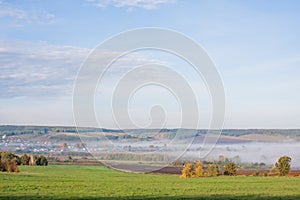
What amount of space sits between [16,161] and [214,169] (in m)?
25.0

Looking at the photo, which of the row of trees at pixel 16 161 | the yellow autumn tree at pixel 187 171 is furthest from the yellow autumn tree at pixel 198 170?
the row of trees at pixel 16 161

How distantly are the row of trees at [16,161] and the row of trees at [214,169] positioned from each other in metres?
19.0

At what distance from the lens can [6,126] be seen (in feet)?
269

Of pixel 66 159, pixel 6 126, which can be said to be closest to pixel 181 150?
pixel 66 159

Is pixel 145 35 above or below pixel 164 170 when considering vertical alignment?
above

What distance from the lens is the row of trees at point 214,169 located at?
167 ft

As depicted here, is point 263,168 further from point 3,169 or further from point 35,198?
point 35,198

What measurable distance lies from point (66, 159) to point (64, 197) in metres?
45.8

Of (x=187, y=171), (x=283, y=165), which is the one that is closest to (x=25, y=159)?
(x=187, y=171)

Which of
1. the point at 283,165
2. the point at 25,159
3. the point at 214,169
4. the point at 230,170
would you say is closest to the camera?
the point at 214,169

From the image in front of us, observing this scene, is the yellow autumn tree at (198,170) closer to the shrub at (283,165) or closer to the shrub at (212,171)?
the shrub at (212,171)

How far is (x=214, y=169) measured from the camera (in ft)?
174

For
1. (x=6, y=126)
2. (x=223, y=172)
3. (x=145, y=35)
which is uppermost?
(x=145, y=35)

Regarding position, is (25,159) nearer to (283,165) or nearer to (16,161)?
(16,161)
